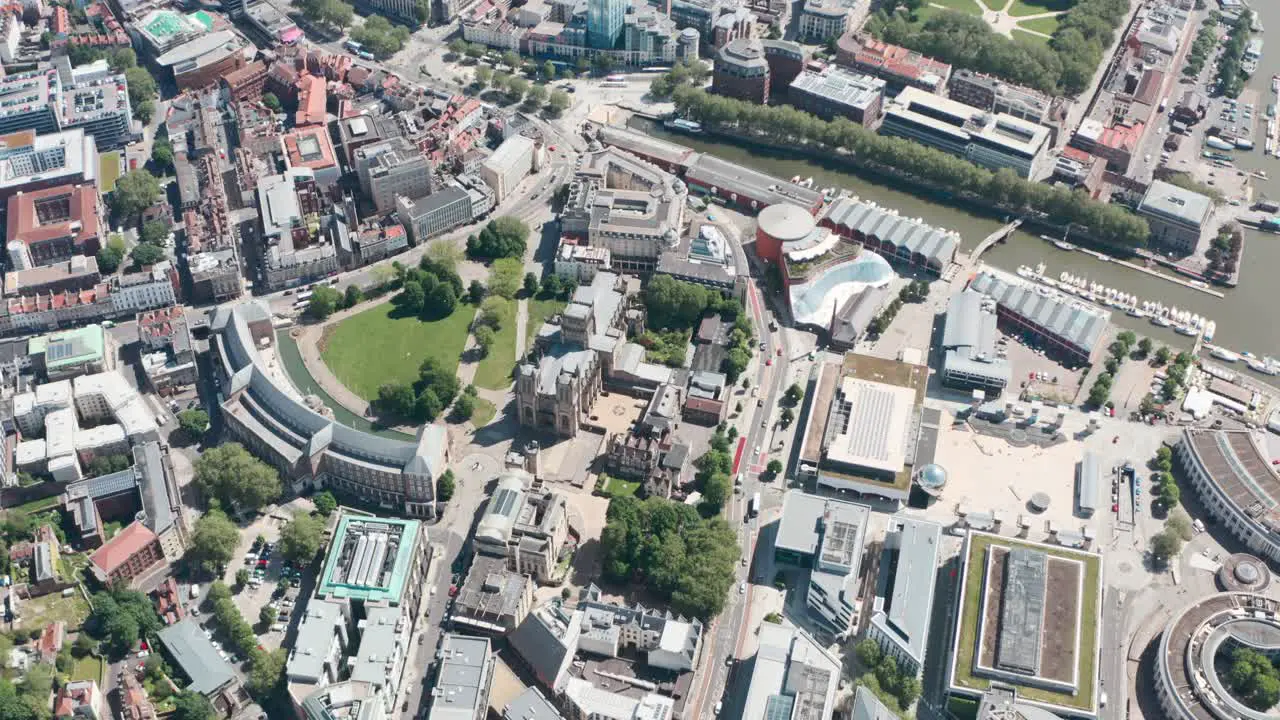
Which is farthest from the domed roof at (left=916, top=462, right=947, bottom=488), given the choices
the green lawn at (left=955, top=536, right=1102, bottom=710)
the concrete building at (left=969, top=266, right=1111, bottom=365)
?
the concrete building at (left=969, top=266, right=1111, bottom=365)

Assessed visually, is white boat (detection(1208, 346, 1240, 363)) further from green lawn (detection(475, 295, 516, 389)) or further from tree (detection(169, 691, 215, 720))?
tree (detection(169, 691, 215, 720))

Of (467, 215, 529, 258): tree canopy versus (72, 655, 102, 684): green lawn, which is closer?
(72, 655, 102, 684): green lawn

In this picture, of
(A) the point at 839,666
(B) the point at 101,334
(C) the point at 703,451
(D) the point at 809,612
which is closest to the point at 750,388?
(C) the point at 703,451

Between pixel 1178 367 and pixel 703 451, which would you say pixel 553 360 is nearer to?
pixel 703 451

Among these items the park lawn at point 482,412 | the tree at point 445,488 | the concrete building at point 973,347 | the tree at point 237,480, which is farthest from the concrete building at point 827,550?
the tree at point 237,480

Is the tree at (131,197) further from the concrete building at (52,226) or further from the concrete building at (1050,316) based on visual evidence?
the concrete building at (1050,316)

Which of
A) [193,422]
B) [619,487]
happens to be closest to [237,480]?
[193,422]

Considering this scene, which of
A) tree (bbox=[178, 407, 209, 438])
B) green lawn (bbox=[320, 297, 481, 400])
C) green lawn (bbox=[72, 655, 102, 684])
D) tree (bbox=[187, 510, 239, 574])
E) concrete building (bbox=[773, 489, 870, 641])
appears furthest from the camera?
green lawn (bbox=[320, 297, 481, 400])

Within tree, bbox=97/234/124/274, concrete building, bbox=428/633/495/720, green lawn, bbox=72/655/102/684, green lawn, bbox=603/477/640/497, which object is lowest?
green lawn, bbox=72/655/102/684
